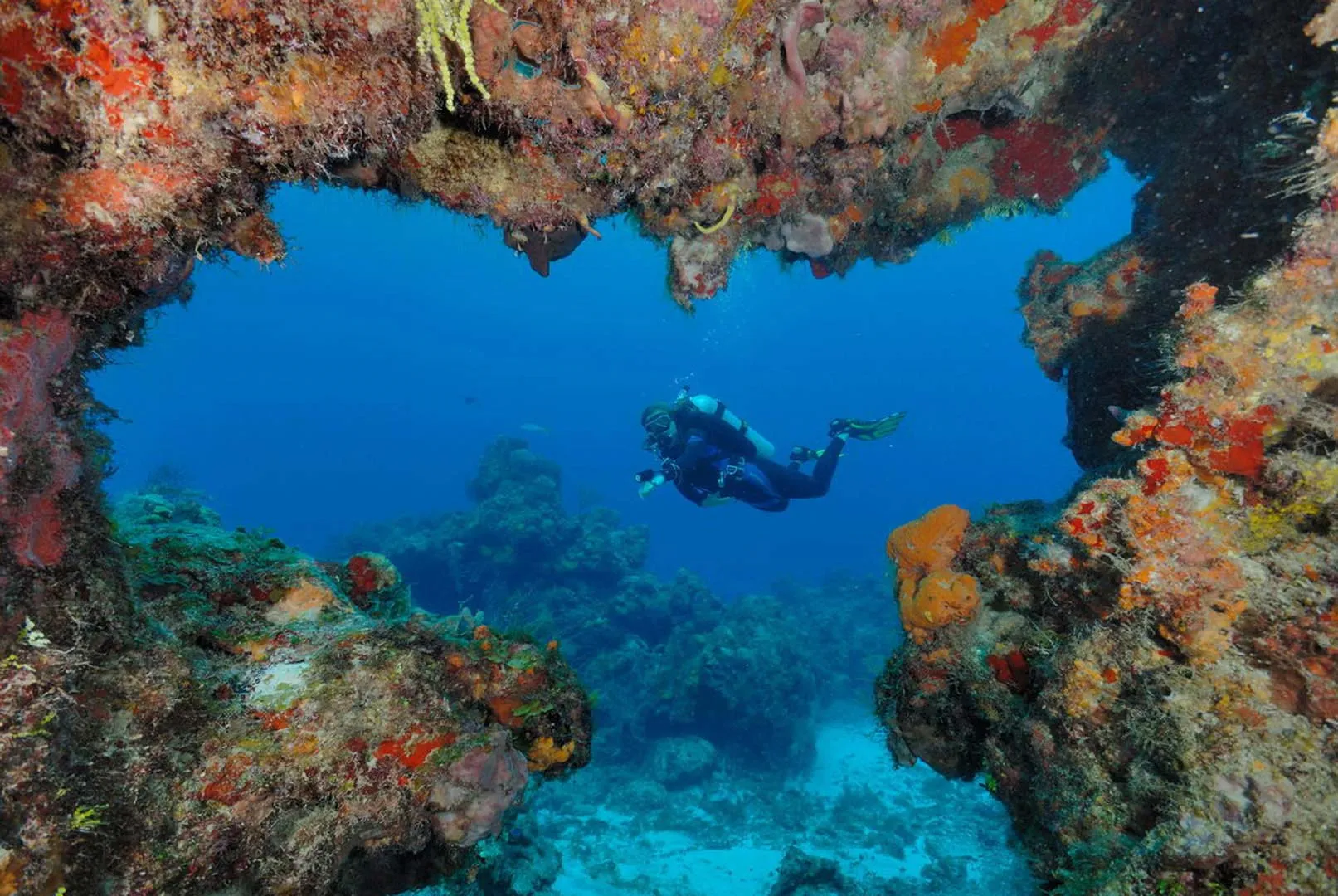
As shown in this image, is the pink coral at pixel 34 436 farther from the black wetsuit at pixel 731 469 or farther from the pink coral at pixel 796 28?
the black wetsuit at pixel 731 469

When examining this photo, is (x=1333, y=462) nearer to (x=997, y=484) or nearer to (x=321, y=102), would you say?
(x=321, y=102)

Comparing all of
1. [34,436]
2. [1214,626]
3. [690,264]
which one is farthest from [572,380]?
[1214,626]

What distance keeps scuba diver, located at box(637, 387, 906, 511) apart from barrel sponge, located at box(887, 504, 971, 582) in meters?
5.92

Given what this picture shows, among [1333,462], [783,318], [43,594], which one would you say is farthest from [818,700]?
[783,318]

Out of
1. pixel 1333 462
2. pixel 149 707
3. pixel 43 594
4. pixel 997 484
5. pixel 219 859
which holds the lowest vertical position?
pixel 219 859

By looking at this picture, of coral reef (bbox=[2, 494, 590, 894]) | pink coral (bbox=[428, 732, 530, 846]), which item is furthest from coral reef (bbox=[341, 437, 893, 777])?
pink coral (bbox=[428, 732, 530, 846])

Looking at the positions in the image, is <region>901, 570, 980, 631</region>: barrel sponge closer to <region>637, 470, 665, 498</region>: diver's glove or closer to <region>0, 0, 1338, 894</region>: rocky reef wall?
<region>0, 0, 1338, 894</region>: rocky reef wall

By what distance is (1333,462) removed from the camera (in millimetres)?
2947

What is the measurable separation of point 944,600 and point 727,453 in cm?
808

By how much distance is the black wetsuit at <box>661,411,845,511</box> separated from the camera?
11966 mm

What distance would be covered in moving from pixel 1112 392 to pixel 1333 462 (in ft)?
13.0

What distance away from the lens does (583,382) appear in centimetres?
9319

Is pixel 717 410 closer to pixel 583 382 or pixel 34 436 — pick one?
pixel 34 436

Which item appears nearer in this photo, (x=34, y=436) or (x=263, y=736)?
(x=34, y=436)
